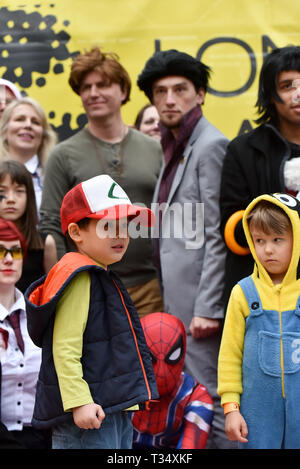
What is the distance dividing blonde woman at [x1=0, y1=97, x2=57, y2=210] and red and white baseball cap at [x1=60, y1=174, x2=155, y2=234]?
1.70m

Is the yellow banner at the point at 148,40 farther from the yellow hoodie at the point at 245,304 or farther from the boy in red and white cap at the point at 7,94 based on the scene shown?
the yellow hoodie at the point at 245,304

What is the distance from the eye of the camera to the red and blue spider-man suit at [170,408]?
3.02m

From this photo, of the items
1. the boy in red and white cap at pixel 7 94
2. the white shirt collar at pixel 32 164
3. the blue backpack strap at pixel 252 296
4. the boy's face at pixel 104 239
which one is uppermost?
the boy in red and white cap at pixel 7 94

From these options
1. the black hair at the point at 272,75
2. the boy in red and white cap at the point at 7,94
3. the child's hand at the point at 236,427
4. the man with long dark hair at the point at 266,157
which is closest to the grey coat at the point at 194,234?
the man with long dark hair at the point at 266,157

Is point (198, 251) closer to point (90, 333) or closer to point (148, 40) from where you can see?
point (90, 333)

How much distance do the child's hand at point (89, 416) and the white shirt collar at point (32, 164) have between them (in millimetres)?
2193

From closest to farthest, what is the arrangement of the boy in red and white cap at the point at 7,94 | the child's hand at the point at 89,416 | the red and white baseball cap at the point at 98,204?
the child's hand at the point at 89,416 → the red and white baseball cap at the point at 98,204 → the boy in red and white cap at the point at 7,94

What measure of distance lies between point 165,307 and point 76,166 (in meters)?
0.91

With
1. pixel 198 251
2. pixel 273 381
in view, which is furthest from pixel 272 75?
pixel 273 381

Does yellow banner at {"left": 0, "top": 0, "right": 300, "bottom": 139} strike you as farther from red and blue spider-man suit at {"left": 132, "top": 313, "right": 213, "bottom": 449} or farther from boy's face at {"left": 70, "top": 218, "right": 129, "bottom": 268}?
boy's face at {"left": 70, "top": 218, "right": 129, "bottom": 268}

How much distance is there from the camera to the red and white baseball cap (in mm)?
2432

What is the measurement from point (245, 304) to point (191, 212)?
92 cm

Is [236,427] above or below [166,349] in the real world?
below

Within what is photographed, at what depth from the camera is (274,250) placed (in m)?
2.66
